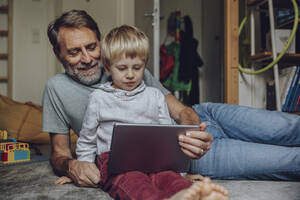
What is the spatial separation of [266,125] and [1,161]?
4.63 feet

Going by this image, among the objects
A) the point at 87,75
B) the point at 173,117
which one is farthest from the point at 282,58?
the point at 87,75

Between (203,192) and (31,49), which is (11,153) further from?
(31,49)

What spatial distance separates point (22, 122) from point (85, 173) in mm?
1572

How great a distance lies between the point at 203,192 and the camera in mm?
659

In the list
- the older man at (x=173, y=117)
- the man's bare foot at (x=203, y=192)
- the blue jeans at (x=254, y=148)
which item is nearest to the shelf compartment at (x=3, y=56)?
the older man at (x=173, y=117)

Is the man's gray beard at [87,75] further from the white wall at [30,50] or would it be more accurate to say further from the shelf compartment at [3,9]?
the shelf compartment at [3,9]

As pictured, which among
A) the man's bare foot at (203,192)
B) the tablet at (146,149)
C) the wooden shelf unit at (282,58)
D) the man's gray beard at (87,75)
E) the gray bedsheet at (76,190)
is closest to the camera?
the man's bare foot at (203,192)

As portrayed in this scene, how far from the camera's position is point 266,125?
4.36 ft

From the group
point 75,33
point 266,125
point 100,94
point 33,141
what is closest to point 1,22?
point 33,141

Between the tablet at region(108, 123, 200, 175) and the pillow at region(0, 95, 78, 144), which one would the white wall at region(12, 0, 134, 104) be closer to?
the pillow at region(0, 95, 78, 144)

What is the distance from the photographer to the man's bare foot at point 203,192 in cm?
65

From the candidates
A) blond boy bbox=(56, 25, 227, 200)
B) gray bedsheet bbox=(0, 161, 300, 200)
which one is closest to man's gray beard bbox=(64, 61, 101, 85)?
blond boy bbox=(56, 25, 227, 200)

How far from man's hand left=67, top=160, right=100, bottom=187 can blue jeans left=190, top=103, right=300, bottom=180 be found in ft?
1.48

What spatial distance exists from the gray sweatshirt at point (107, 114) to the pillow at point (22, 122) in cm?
147
